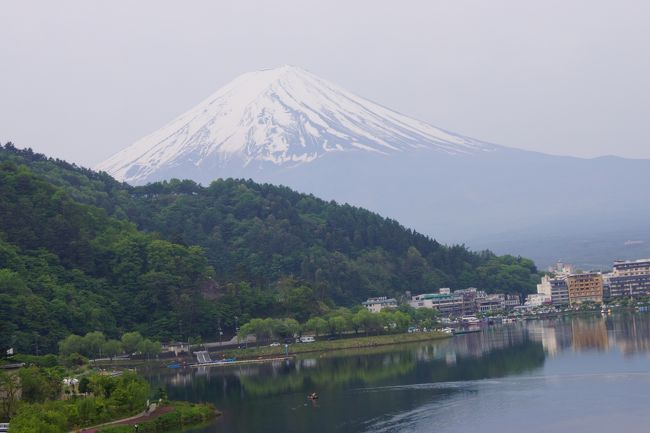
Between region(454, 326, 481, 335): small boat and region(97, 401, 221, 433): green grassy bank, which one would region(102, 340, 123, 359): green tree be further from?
region(454, 326, 481, 335): small boat

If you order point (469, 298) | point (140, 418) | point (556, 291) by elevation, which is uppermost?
point (556, 291)

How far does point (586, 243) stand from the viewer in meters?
136

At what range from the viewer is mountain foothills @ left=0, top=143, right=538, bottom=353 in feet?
182

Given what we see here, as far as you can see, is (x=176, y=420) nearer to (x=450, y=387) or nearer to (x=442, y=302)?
(x=450, y=387)

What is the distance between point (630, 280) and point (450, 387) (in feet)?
140

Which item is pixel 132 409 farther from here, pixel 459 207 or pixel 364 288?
pixel 459 207

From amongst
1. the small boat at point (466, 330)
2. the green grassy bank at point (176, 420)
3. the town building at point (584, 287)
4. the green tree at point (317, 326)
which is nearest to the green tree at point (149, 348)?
the green tree at point (317, 326)

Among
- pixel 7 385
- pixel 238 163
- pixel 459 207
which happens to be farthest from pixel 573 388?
pixel 459 207

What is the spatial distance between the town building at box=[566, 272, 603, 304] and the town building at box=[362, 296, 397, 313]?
1272 cm

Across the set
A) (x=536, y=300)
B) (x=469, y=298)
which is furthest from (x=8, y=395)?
(x=536, y=300)

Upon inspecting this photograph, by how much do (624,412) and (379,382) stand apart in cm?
1093

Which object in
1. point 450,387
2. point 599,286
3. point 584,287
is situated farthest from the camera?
point 584,287

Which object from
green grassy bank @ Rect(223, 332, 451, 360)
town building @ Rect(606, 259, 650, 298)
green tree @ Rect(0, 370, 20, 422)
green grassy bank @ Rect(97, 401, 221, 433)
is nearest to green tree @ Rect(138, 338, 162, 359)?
green grassy bank @ Rect(223, 332, 451, 360)

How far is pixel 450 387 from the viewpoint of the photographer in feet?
127
